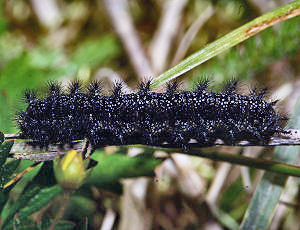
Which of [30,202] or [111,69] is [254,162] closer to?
[30,202]

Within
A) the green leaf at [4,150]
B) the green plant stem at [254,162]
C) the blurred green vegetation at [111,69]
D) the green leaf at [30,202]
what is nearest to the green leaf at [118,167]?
the blurred green vegetation at [111,69]

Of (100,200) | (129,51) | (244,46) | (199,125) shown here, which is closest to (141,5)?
(129,51)

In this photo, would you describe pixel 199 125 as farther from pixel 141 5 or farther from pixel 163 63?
pixel 141 5

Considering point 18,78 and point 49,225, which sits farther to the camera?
point 18,78

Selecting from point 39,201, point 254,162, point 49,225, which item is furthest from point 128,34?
point 49,225

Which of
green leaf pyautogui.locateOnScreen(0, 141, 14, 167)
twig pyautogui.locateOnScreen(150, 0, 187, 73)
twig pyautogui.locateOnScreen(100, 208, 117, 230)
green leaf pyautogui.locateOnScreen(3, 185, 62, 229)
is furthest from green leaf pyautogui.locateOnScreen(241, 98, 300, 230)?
twig pyautogui.locateOnScreen(150, 0, 187, 73)
